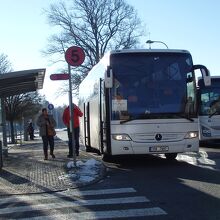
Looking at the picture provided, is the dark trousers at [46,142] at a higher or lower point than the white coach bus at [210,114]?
lower

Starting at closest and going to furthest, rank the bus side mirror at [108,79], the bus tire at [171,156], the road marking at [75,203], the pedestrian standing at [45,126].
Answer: the road marking at [75,203]
the bus side mirror at [108,79]
the bus tire at [171,156]
the pedestrian standing at [45,126]

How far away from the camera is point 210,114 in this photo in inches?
887

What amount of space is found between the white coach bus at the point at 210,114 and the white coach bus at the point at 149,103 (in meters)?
7.56

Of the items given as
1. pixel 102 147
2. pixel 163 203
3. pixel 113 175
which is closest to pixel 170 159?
pixel 102 147

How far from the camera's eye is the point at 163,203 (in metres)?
9.34

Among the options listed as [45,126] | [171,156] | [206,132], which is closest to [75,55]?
[45,126]

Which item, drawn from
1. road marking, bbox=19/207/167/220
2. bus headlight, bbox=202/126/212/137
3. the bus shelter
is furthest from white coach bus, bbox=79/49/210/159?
bus headlight, bbox=202/126/212/137

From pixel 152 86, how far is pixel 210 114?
8282mm

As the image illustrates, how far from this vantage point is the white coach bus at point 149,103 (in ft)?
48.1

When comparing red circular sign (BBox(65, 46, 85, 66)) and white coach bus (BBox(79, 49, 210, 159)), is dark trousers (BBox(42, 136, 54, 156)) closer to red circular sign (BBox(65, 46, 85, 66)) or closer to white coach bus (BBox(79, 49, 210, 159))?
white coach bus (BBox(79, 49, 210, 159))

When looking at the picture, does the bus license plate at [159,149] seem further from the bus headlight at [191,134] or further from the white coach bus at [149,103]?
the bus headlight at [191,134]

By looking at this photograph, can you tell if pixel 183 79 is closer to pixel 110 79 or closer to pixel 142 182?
pixel 110 79

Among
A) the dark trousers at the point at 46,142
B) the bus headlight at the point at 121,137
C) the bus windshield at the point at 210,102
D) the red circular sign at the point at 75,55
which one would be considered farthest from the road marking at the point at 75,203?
the bus windshield at the point at 210,102

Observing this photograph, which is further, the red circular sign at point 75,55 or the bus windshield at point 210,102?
the bus windshield at point 210,102
